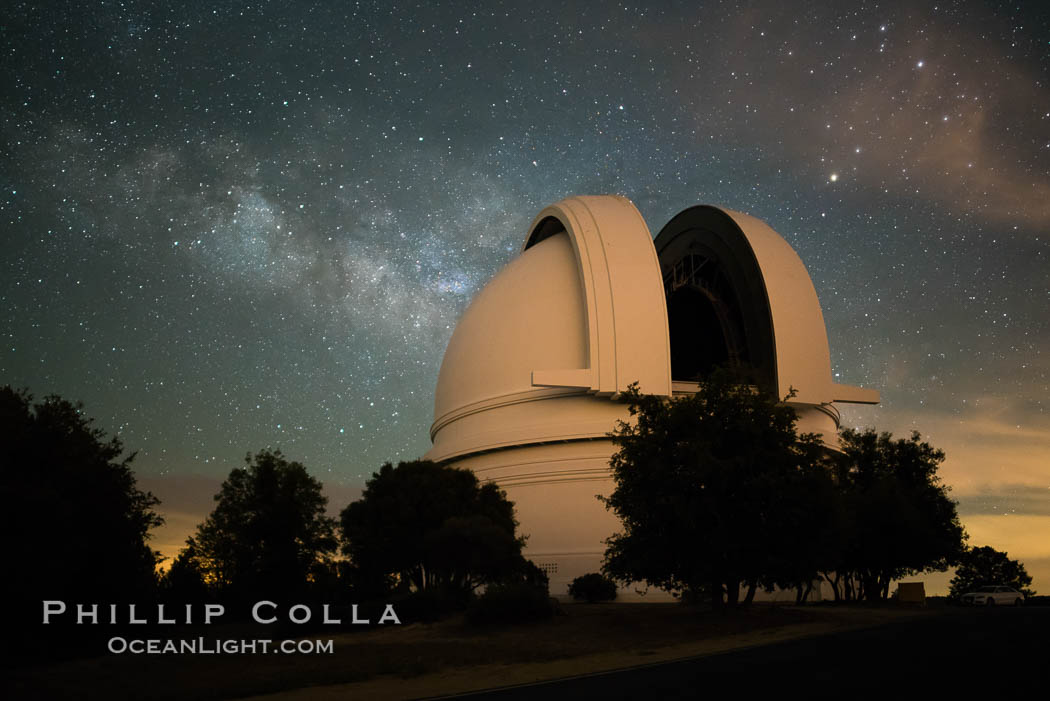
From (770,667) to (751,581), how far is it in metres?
8.90

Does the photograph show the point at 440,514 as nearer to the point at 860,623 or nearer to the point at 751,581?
the point at 751,581

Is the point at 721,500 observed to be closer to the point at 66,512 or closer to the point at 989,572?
the point at 66,512

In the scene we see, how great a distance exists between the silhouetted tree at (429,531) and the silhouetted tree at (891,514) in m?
11.4

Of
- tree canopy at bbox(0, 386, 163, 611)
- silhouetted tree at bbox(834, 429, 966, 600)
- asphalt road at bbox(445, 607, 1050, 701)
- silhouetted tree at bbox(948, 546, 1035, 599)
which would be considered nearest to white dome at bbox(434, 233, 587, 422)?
silhouetted tree at bbox(834, 429, 966, 600)

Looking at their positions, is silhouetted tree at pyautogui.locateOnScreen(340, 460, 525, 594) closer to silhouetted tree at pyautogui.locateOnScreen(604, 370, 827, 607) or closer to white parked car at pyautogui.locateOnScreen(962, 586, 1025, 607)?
silhouetted tree at pyautogui.locateOnScreen(604, 370, 827, 607)

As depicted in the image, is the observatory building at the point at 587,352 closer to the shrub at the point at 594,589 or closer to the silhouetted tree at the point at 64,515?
the shrub at the point at 594,589

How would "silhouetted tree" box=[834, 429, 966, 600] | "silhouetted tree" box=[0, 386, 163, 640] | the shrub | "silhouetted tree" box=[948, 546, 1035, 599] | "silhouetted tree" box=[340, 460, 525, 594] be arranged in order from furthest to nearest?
"silhouetted tree" box=[948, 546, 1035, 599]
"silhouetted tree" box=[834, 429, 966, 600]
the shrub
"silhouetted tree" box=[340, 460, 525, 594]
"silhouetted tree" box=[0, 386, 163, 640]

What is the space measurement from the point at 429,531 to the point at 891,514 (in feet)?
55.9

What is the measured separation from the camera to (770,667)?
10242 millimetres

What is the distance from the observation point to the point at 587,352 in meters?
31.6

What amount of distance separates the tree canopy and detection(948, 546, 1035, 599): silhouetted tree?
50791mm

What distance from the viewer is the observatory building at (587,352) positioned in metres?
29.7

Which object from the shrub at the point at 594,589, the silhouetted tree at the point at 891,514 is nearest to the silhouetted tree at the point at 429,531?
the shrub at the point at 594,589

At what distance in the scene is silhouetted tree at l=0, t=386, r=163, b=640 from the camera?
1597 cm
